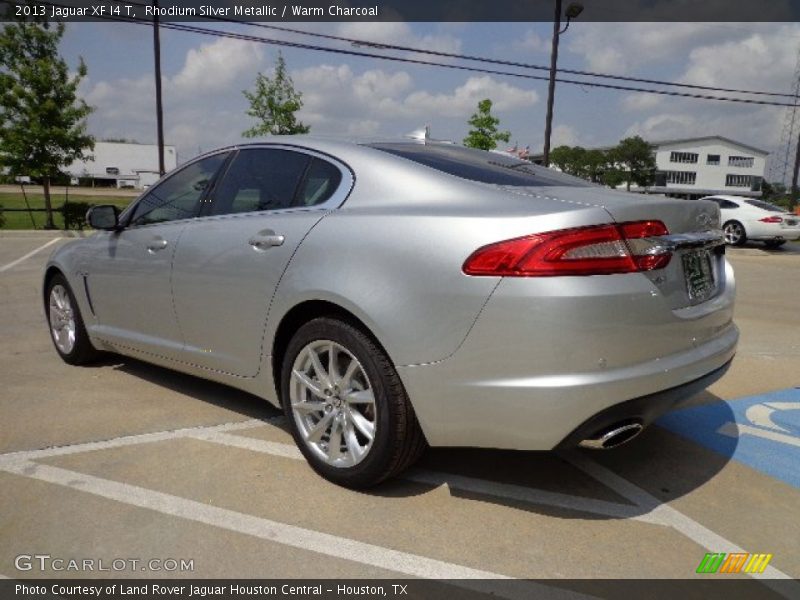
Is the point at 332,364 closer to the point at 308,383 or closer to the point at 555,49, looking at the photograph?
the point at 308,383

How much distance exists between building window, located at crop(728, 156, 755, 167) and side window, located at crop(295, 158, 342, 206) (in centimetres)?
11633

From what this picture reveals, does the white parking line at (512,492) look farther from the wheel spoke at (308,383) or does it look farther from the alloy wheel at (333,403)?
the wheel spoke at (308,383)

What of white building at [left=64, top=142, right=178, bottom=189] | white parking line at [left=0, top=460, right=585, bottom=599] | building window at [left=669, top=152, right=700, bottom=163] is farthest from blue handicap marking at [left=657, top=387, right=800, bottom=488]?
building window at [left=669, top=152, right=700, bottom=163]

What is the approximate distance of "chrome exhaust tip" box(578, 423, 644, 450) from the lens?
239 cm

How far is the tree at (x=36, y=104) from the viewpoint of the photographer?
17516 mm

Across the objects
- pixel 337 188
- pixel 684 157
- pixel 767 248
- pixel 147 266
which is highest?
pixel 684 157

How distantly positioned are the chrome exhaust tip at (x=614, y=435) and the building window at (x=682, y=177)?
106882 millimetres

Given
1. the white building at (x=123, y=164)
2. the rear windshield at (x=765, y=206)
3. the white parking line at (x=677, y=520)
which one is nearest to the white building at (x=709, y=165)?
the white building at (x=123, y=164)

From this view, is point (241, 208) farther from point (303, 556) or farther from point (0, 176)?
point (0, 176)

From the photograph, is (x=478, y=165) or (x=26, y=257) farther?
(x=26, y=257)

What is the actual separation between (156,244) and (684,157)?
111 meters

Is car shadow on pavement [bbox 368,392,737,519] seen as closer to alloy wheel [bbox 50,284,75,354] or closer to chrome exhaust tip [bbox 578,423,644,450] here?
chrome exhaust tip [bbox 578,423,644,450]

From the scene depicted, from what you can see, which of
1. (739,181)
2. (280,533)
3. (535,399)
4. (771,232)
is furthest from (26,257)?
(739,181)

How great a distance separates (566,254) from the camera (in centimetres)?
225
